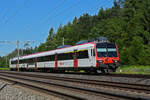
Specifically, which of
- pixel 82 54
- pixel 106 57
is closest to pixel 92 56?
pixel 106 57

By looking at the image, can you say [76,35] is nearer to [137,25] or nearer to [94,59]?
[137,25]

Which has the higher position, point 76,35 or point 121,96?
point 76,35

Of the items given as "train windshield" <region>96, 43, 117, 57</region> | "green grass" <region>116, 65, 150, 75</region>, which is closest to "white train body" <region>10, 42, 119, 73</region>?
"train windshield" <region>96, 43, 117, 57</region>

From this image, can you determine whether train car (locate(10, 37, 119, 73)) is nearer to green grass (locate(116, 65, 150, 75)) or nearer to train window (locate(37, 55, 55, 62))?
train window (locate(37, 55, 55, 62))

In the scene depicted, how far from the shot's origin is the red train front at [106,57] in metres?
17.9

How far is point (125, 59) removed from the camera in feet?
129

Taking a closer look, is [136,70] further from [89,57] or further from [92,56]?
[92,56]

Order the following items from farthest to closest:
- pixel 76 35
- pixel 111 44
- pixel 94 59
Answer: pixel 76 35 < pixel 111 44 < pixel 94 59

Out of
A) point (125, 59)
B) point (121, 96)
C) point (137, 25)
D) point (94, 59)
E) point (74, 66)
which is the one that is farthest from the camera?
point (137, 25)

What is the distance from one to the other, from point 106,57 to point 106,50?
745mm

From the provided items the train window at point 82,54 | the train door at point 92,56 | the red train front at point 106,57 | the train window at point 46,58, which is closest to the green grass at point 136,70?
the red train front at point 106,57

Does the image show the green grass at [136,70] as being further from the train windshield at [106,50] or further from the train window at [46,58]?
the train window at [46,58]

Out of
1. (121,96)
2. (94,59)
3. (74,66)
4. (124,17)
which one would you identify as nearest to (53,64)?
(74,66)

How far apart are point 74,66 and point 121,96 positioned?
14.0 meters
